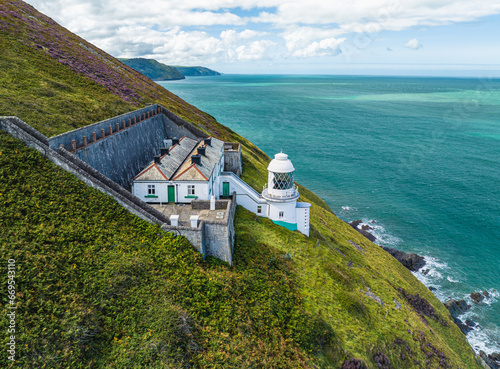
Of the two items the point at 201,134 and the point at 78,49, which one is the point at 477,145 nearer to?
the point at 201,134

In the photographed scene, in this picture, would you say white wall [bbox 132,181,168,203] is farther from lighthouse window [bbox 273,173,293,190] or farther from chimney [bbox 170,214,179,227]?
lighthouse window [bbox 273,173,293,190]

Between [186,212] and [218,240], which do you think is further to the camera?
[186,212]

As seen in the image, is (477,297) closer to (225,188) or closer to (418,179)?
(225,188)

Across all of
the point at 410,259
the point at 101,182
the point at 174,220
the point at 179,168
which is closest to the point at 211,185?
the point at 179,168

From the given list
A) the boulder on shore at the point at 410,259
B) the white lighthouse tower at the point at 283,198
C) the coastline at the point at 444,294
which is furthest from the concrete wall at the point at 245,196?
the coastline at the point at 444,294

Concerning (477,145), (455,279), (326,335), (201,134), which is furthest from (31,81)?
(477,145)

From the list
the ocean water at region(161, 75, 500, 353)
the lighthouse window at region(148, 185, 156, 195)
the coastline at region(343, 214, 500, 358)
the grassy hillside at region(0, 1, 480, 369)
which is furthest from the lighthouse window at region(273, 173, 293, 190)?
the ocean water at region(161, 75, 500, 353)

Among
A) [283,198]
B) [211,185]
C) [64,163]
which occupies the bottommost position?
[283,198]

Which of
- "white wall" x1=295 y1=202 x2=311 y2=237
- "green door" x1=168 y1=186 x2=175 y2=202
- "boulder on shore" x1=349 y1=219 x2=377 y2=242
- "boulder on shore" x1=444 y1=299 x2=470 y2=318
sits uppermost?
"green door" x1=168 y1=186 x2=175 y2=202

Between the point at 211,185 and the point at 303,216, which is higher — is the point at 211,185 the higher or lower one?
the higher one
